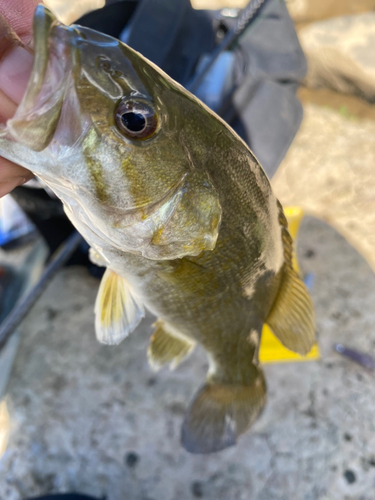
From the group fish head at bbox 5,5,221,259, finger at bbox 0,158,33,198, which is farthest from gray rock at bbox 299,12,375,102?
finger at bbox 0,158,33,198

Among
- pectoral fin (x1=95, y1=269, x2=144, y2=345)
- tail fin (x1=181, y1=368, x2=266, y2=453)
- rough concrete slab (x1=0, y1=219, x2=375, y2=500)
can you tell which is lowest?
rough concrete slab (x1=0, y1=219, x2=375, y2=500)

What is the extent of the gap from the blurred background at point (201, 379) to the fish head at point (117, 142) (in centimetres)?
106

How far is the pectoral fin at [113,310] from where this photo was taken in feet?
2.84

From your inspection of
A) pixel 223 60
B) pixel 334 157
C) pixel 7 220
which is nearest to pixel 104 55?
pixel 223 60

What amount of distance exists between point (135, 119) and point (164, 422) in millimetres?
1345

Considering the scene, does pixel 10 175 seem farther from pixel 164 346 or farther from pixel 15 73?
pixel 164 346

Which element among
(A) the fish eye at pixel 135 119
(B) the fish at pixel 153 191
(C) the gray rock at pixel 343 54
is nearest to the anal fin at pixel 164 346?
(B) the fish at pixel 153 191

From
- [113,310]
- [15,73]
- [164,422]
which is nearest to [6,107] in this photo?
[15,73]

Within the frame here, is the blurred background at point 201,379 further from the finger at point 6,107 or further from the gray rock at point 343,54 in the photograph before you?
the gray rock at point 343,54

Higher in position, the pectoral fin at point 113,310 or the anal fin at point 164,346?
the pectoral fin at point 113,310

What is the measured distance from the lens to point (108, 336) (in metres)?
0.86

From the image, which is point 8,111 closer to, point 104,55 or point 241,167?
point 104,55

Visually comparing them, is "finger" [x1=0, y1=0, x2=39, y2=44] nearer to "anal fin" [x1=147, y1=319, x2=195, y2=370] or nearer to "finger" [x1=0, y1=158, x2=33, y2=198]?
"finger" [x1=0, y1=158, x2=33, y2=198]

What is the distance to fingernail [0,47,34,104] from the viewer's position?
499mm
